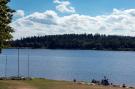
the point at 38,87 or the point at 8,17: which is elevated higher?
the point at 8,17

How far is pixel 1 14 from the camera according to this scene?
33906mm

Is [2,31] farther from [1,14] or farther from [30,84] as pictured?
[30,84]

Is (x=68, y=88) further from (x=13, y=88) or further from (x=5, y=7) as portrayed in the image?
(x=5, y=7)

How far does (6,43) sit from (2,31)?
296 cm

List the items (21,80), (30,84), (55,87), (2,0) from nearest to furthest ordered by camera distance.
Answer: (2,0) → (55,87) → (30,84) → (21,80)

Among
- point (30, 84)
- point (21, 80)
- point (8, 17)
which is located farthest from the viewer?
point (21, 80)

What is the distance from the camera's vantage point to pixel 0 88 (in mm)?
35531

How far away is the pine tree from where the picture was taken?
1330 inches

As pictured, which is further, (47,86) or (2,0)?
(47,86)

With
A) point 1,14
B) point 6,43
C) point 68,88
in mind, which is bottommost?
point 68,88

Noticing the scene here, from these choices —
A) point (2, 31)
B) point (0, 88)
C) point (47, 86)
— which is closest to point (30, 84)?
point (47, 86)

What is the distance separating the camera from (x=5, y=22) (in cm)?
3447

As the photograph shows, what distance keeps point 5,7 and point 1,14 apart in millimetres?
1245

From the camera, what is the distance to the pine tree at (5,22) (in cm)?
3378
